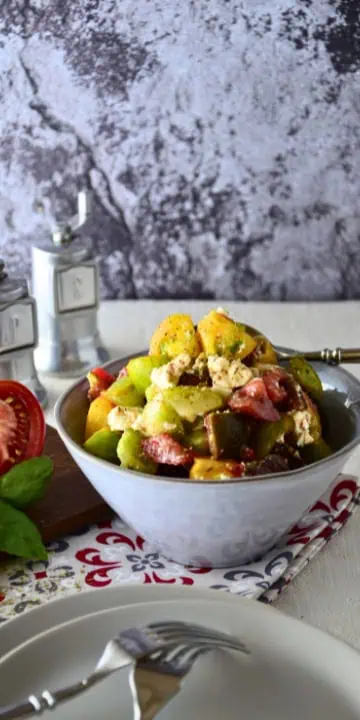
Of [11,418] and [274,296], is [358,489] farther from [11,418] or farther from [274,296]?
[274,296]

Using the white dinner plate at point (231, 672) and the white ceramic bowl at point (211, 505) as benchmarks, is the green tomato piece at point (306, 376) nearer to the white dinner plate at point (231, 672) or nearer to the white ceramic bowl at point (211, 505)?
the white ceramic bowl at point (211, 505)

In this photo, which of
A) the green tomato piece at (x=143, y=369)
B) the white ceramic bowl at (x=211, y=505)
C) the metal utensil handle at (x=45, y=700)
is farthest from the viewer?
the green tomato piece at (x=143, y=369)

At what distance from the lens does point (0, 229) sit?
5.30 ft

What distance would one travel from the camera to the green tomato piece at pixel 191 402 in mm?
757

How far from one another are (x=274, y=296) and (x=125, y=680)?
46.1 inches

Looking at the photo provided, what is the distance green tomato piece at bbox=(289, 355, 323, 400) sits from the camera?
83 centimetres

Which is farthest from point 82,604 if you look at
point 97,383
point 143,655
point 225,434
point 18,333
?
point 18,333

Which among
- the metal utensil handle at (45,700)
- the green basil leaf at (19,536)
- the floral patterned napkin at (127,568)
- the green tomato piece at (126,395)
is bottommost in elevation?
the floral patterned napkin at (127,568)

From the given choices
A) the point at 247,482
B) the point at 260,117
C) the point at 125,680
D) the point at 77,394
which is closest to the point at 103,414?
the point at 77,394

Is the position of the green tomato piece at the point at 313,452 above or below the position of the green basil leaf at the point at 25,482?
above

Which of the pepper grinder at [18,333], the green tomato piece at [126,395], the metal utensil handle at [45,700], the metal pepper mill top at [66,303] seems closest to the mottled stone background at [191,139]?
the metal pepper mill top at [66,303]

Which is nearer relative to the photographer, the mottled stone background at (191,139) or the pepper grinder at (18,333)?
the pepper grinder at (18,333)

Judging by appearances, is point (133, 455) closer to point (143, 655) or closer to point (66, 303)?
point (143, 655)

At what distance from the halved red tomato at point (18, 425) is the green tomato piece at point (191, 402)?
7.0 inches
